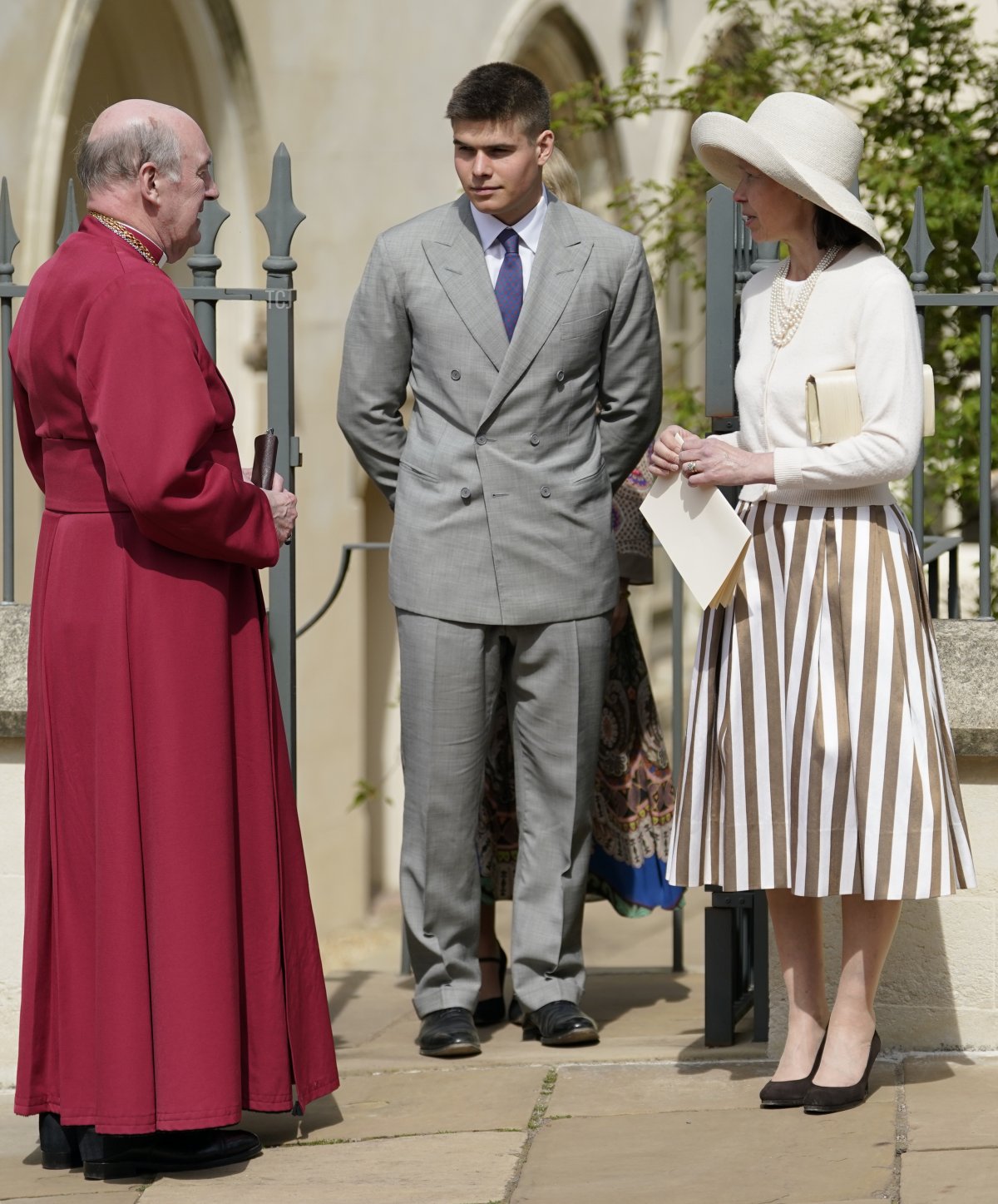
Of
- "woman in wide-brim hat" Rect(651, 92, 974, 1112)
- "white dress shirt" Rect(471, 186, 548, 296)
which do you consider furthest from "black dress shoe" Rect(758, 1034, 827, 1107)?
"white dress shirt" Rect(471, 186, 548, 296)

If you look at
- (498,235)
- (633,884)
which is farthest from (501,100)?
(633,884)

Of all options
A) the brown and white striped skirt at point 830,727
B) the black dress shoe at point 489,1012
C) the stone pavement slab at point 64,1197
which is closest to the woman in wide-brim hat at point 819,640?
the brown and white striped skirt at point 830,727

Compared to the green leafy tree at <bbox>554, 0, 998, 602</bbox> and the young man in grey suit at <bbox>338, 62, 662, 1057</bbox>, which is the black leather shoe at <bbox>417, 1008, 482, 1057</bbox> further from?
the green leafy tree at <bbox>554, 0, 998, 602</bbox>

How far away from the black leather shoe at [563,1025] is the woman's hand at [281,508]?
1274 millimetres

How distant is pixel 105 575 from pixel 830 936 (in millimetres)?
1694

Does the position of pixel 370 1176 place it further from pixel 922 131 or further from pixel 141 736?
pixel 922 131

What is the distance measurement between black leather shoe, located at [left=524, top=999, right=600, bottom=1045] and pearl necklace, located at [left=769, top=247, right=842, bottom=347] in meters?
1.52

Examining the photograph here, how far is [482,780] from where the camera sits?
421 cm

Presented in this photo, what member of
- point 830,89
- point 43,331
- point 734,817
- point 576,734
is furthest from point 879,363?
point 830,89

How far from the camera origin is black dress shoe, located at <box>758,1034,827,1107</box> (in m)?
3.55

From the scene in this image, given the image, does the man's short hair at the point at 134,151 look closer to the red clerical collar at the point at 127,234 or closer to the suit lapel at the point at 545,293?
the red clerical collar at the point at 127,234

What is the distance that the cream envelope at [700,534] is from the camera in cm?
351

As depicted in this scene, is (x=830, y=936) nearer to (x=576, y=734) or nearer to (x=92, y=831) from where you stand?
(x=576, y=734)

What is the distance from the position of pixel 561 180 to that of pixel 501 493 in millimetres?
849
